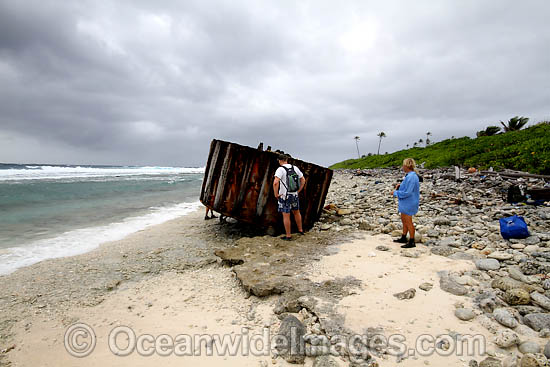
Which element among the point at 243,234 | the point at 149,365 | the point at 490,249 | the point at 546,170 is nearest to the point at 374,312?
the point at 149,365

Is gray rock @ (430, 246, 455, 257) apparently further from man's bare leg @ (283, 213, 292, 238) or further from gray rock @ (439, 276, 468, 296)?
man's bare leg @ (283, 213, 292, 238)

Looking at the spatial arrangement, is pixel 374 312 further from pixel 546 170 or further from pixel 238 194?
pixel 546 170

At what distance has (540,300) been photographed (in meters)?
2.91

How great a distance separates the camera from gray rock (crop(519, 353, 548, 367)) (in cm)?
Result: 210

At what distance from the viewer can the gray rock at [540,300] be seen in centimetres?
285

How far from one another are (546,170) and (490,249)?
13029 mm

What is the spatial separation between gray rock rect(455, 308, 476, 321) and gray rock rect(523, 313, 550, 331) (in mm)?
447

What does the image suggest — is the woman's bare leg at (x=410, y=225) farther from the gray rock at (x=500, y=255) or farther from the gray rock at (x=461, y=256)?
the gray rock at (x=500, y=255)

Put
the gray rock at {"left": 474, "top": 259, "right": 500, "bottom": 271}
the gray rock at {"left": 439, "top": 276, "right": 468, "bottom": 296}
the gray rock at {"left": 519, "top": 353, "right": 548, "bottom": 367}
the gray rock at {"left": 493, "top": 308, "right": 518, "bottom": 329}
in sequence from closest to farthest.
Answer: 1. the gray rock at {"left": 519, "top": 353, "right": 548, "bottom": 367}
2. the gray rock at {"left": 493, "top": 308, "right": 518, "bottom": 329}
3. the gray rock at {"left": 439, "top": 276, "right": 468, "bottom": 296}
4. the gray rock at {"left": 474, "top": 259, "right": 500, "bottom": 271}

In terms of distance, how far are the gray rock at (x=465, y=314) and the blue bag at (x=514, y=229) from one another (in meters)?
2.98

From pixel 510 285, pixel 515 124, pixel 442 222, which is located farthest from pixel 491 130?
pixel 510 285

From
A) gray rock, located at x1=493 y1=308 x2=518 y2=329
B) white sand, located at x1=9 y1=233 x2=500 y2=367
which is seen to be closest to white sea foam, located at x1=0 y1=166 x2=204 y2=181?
white sand, located at x1=9 y1=233 x2=500 y2=367

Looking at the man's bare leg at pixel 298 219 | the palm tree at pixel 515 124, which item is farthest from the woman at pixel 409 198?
the palm tree at pixel 515 124

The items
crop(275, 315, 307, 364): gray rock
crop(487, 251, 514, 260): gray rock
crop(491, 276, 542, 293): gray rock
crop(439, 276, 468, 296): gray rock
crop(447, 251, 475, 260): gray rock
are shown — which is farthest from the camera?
crop(447, 251, 475, 260): gray rock
